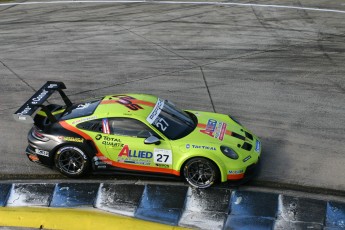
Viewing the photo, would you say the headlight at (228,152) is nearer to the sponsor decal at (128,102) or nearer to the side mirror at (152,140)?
the side mirror at (152,140)

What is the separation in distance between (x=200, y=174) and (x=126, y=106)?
1.87 m

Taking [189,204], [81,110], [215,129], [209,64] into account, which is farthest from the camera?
[209,64]

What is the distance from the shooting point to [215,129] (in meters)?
9.56

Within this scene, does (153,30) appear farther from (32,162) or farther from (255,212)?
(255,212)

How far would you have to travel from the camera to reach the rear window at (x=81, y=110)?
377 inches

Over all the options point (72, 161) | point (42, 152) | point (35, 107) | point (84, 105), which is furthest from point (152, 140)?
point (35, 107)

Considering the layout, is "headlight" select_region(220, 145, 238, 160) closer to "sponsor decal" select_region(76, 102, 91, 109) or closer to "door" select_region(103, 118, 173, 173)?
"door" select_region(103, 118, 173, 173)

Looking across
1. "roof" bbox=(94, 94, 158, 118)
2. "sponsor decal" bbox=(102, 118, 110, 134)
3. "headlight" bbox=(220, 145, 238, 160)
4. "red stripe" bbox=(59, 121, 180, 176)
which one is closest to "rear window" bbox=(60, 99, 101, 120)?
"roof" bbox=(94, 94, 158, 118)

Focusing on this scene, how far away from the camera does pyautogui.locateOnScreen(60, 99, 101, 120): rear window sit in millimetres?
9578

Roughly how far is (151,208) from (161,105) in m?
2.12

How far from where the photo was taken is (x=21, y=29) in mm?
18375

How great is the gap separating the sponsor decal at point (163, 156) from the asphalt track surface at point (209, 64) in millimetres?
1021

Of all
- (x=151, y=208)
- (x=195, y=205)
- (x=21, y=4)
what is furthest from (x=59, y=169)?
(x=21, y=4)

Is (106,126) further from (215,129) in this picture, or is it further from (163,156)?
(215,129)
